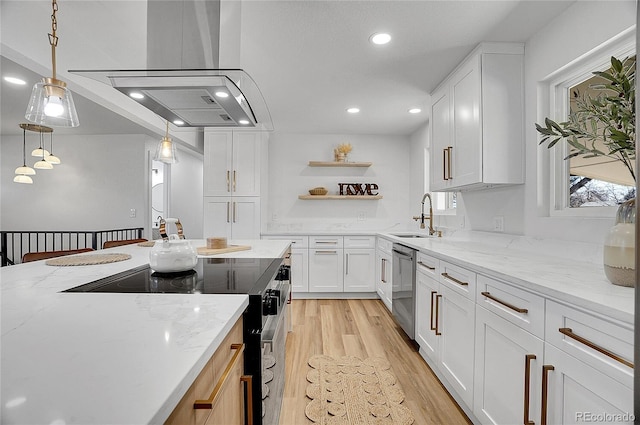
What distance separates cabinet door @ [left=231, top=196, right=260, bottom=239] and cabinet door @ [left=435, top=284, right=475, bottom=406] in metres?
2.73

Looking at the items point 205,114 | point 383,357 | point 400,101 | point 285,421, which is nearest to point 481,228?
point 383,357

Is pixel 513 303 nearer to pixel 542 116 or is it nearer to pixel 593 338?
pixel 593 338

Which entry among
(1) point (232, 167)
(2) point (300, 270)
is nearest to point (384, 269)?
(2) point (300, 270)

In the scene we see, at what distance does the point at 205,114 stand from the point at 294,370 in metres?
1.86

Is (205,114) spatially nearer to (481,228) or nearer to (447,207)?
(481,228)

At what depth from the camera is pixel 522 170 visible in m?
2.27

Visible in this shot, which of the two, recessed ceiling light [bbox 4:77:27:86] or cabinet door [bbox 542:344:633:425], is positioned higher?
recessed ceiling light [bbox 4:77:27:86]

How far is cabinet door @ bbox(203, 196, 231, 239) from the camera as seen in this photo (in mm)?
4301

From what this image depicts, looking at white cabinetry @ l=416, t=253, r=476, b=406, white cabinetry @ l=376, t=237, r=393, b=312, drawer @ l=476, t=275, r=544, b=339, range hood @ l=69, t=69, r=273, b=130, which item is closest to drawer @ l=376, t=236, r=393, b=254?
white cabinetry @ l=376, t=237, r=393, b=312

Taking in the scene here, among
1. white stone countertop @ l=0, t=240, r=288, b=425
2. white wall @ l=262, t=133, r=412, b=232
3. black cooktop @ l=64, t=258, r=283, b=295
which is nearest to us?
white stone countertop @ l=0, t=240, r=288, b=425

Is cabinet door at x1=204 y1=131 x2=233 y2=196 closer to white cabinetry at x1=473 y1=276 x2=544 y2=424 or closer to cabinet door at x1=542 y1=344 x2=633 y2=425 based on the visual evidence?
white cabinetry at x1=473 y1=276 x2=544 y2=424

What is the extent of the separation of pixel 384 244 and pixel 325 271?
921 mm

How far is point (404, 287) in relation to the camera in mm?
2885

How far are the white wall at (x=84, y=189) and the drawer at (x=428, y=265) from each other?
4.48m
